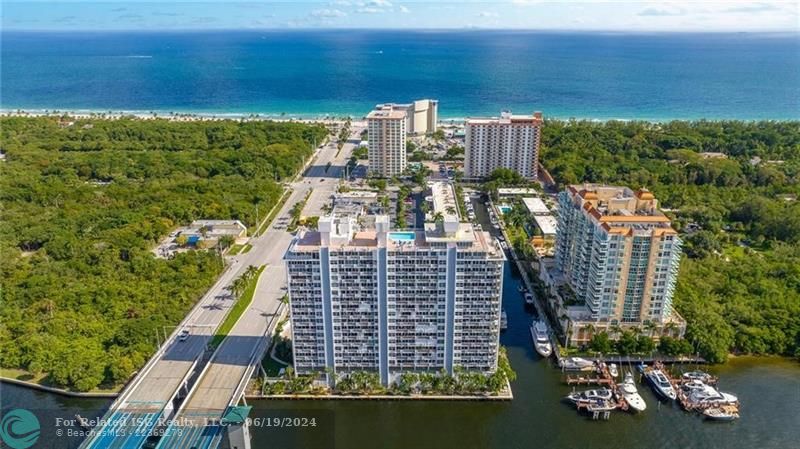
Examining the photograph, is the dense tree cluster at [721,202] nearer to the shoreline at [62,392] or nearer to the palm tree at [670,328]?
the palm tree at [670,328]

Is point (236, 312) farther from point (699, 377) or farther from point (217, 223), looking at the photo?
point (699, 377)

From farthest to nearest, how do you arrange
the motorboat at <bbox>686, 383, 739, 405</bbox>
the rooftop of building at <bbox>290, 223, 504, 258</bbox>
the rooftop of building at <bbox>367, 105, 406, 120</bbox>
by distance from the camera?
the rooftop of building at <bbox>367, 105, 406, 120</bbox>
the motorboat at <bbox>686, 383, 739, 405</bbox>
the rooftop of building at <bbox>290, 223, 504, 258</bbox>

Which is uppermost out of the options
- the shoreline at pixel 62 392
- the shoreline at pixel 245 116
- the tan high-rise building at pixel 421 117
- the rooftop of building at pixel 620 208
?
the rooftop of building at pixel 620 208

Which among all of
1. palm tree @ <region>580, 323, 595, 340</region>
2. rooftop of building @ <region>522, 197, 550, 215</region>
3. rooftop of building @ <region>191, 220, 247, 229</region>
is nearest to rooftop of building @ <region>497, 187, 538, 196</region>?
rooftop of building @ <region>522, 197, 550, 215</region>

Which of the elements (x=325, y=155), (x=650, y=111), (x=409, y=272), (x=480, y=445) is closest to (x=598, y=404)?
(x=480, y=445)

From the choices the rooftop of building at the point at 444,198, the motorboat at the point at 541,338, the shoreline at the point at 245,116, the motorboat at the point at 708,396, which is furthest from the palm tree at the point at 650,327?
the shoreline at the point at 245,116

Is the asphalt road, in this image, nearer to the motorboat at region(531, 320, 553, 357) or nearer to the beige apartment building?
the motorboat at region(531, 320, 553, 357)

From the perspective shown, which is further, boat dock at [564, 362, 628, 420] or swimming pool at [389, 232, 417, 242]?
boat dock at [564, 362, 628, 420]
